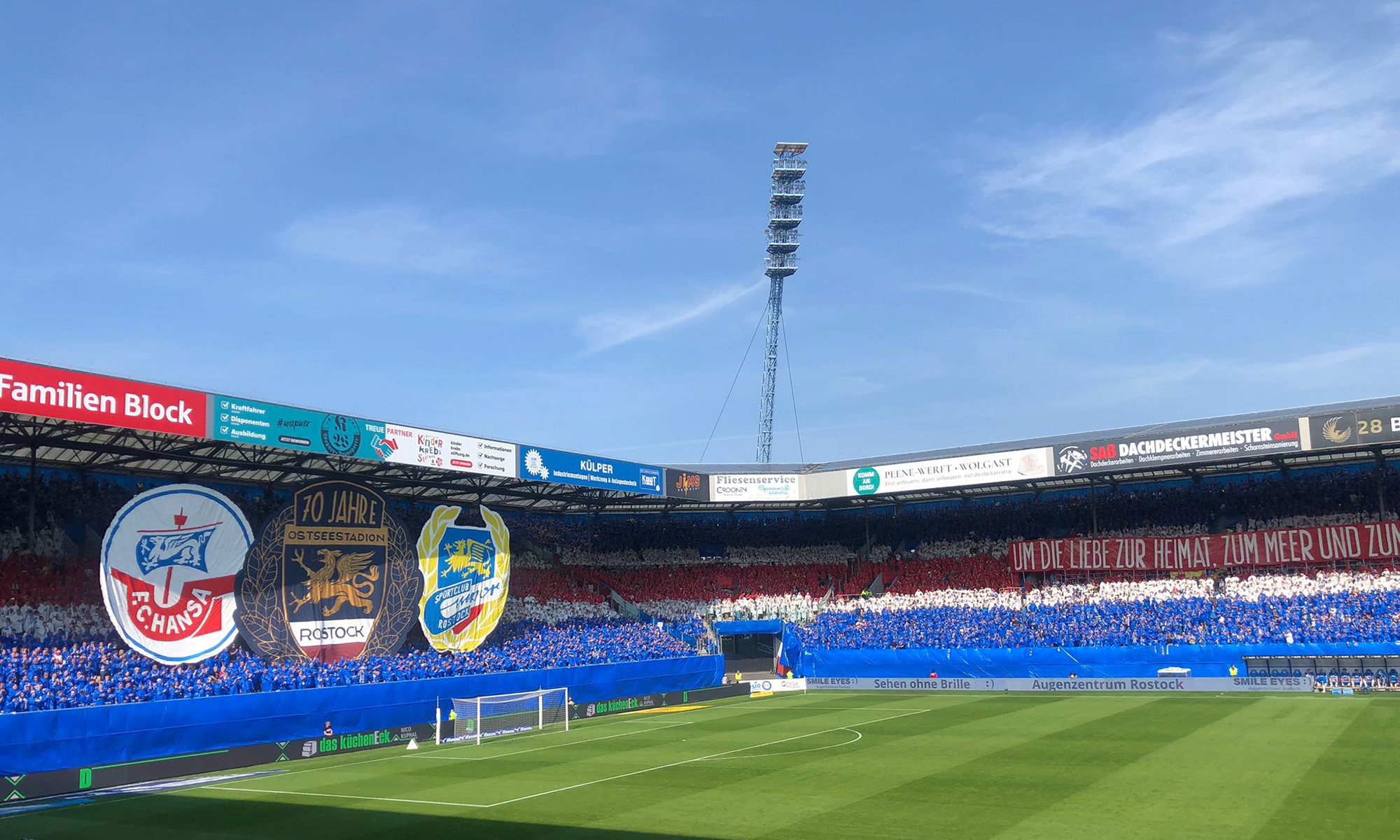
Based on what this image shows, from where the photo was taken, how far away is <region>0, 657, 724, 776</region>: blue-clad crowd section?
78.9 feet

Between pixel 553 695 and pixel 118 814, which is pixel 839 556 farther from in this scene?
pixel 118 814

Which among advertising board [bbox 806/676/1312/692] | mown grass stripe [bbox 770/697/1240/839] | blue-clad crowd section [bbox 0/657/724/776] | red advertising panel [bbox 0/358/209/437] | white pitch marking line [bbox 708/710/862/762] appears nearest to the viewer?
mown grass stripe [bbox 770/697/1240/839]

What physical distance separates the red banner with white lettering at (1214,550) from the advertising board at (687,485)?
54.1 ft

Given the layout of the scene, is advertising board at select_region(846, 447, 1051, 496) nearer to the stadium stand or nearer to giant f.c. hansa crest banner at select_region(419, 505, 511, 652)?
the stadium stand

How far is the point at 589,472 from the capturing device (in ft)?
147

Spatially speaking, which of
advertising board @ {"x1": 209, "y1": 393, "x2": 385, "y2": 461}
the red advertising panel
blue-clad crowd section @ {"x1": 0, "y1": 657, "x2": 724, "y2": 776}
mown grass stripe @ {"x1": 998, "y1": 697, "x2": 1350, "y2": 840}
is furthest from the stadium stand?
mown grass stripe @ {"x1": 998, "y1": 697, "x2": 1350, "y2": 840}

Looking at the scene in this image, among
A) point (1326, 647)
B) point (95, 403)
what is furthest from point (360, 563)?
point (1326, 647)

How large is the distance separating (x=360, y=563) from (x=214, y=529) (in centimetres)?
577

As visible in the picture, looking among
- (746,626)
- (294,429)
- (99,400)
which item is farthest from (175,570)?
(746,626)

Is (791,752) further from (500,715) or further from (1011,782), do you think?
(500,715)

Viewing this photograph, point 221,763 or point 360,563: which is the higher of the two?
point 360,563

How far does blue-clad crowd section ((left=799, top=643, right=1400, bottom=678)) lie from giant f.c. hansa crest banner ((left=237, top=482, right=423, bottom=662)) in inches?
824

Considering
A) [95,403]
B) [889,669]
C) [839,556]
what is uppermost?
[95,403]

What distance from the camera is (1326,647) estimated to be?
3853 cm
